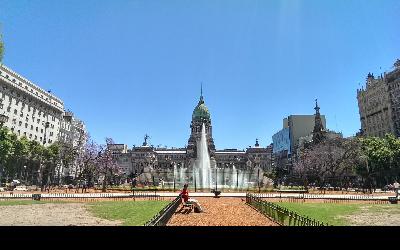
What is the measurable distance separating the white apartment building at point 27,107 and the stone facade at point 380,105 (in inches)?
3332

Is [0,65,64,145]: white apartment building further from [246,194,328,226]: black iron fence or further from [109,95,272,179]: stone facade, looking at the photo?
[109,95,272,179]: stone facade

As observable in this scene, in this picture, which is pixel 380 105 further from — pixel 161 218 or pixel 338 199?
pixel 161 218

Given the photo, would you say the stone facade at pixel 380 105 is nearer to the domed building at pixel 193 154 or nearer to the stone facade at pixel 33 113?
the domed building at pixel 193 154

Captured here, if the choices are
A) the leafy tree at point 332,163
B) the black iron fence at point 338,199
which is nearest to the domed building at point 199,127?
the leafy tree at point 332,163

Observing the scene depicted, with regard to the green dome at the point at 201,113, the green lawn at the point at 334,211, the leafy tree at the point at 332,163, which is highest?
the green dome at the point at 201,113

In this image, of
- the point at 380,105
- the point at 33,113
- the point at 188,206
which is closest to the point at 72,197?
the point at 188,206

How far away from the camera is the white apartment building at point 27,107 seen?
247 feet

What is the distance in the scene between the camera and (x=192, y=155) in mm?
149250

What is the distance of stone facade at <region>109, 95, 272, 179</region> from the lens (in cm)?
15488

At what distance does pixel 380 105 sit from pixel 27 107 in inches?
3702

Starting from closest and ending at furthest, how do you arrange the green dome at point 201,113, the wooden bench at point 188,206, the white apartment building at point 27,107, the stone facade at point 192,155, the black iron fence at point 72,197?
the wooden bench at point 188,206, the black iron fence at point 72,197, the white apartment building at point 27,107, the stone facade at point 192,155, the green dome at point 201,113
